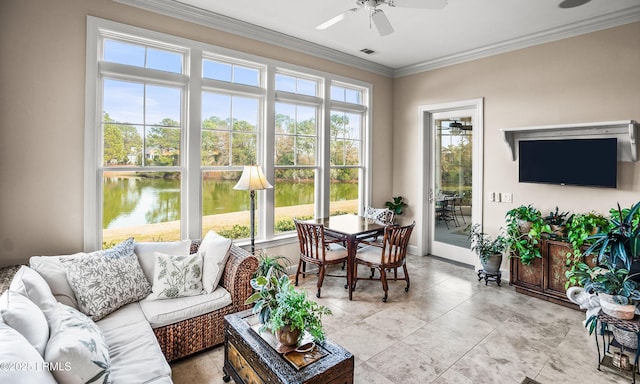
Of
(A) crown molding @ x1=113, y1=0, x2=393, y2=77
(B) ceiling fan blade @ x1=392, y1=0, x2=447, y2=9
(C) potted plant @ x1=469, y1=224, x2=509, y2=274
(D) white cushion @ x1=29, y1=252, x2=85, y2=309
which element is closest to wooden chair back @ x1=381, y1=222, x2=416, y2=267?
(C) potted plant @ x1=469, y1=224, x2=509, y2=274

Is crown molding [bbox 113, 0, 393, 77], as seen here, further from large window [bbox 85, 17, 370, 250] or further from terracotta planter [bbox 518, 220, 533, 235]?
terracotta planter [bbox 518, 220, 533, 235]

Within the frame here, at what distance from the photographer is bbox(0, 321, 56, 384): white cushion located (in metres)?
1.11

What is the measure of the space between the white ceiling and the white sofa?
247 centimetres

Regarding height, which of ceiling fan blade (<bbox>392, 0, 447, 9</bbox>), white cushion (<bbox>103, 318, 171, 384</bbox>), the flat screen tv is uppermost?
ceiling fan blade (<bbox>392, 0, 447, 9</bbox>)

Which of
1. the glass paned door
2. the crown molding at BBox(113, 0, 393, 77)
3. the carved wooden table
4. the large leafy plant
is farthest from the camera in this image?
the glass paned door

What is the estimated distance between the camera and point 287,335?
178 cm

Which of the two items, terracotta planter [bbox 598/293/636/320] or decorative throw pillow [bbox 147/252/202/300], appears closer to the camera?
terracotta planter [bbox 598/293/636/320]

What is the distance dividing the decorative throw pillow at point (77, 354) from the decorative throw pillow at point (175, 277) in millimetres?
908

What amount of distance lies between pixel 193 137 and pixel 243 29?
1.42 meters

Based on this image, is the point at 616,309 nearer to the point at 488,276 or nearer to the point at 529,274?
the point at 529,274

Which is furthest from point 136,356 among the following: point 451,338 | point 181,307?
point 451,338

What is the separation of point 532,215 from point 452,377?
7.79 ft

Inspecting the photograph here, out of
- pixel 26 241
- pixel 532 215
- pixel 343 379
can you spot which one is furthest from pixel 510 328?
pixel 26 241

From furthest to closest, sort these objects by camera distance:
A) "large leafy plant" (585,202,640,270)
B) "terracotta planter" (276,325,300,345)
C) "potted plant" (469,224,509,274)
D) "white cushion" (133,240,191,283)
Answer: "potted plant" (469,224,509,274) < "white cushion" (133,240,191,283) < "large leafy plant" (585,202,640,270) < "terracotta planter" (276,325,300,345)
